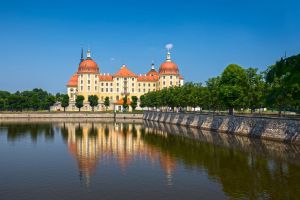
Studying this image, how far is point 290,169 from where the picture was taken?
2855 centimetres

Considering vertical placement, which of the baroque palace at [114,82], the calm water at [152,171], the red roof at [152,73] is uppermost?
the red roof at [152,73]

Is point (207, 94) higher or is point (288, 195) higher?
point (207, 94)

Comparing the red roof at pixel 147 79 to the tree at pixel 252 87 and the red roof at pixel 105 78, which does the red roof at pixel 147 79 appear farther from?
the tree at pixel 252 87

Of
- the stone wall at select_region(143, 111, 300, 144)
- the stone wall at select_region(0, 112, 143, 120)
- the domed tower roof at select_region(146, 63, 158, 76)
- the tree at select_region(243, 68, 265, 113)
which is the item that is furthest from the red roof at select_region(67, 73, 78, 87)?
the tree at select_region(243, 68, 265, 113)

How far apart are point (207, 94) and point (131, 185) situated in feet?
170

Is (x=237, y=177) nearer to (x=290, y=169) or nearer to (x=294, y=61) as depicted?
(x=290, y=169)

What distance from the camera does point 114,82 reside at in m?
162

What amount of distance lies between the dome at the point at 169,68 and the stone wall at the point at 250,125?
82.2 meters

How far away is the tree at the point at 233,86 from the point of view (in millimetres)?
58125

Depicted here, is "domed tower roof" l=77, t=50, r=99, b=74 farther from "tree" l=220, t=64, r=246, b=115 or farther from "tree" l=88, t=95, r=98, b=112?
"tree" l=220, t=64, r=246, b=115

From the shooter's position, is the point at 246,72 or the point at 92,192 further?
the point at 246,72

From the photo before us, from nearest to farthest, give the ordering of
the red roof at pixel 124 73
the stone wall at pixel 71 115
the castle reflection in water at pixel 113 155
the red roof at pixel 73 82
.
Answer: the castle reflection in water at pixel 113 155
the stone wall at pixel 71 115
the red roof at pixel 124 73
the red roof at pixel 73 82

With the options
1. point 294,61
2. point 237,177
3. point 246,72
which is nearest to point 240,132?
point 246,72

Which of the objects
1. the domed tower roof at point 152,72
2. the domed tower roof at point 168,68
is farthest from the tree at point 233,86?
the domed tower roof at point 152,72
